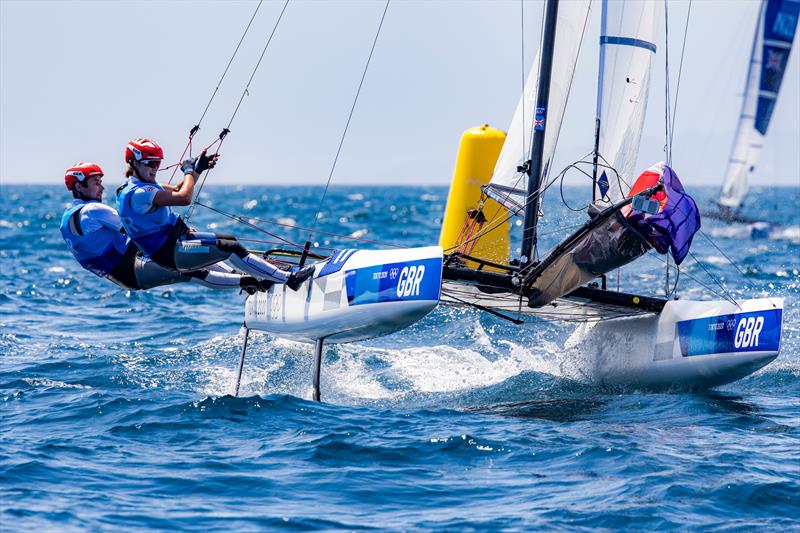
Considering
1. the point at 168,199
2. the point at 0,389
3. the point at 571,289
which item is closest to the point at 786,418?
the point at 571,289

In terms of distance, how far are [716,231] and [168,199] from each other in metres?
21.0

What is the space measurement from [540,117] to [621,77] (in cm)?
81

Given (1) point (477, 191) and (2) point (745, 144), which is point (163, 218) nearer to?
(1) point (477, 191)

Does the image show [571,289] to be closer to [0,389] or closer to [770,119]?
[0,389]

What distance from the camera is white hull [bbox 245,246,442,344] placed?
5605mm

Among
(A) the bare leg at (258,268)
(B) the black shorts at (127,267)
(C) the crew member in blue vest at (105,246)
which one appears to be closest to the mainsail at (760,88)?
(A) the bare leg at (258,268)

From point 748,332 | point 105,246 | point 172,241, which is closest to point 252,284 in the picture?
point 172,241

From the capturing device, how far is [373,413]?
565 cm

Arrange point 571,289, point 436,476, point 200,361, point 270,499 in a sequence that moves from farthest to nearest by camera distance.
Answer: point 200,361 → point 571,289 → point 436,476 → point 270,499

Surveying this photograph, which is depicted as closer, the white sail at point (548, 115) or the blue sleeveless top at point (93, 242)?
the blue sleeveless top at point (93, 242)

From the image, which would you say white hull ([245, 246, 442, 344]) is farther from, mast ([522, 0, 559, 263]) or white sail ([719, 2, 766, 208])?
white sail ([719, 2, 766, 208])

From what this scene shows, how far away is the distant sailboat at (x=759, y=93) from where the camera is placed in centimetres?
2014

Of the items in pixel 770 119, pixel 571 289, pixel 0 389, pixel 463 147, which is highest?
pixel 770 119

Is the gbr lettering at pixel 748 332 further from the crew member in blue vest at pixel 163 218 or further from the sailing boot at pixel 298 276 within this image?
the crew member in blue vest at pixel 163 218
